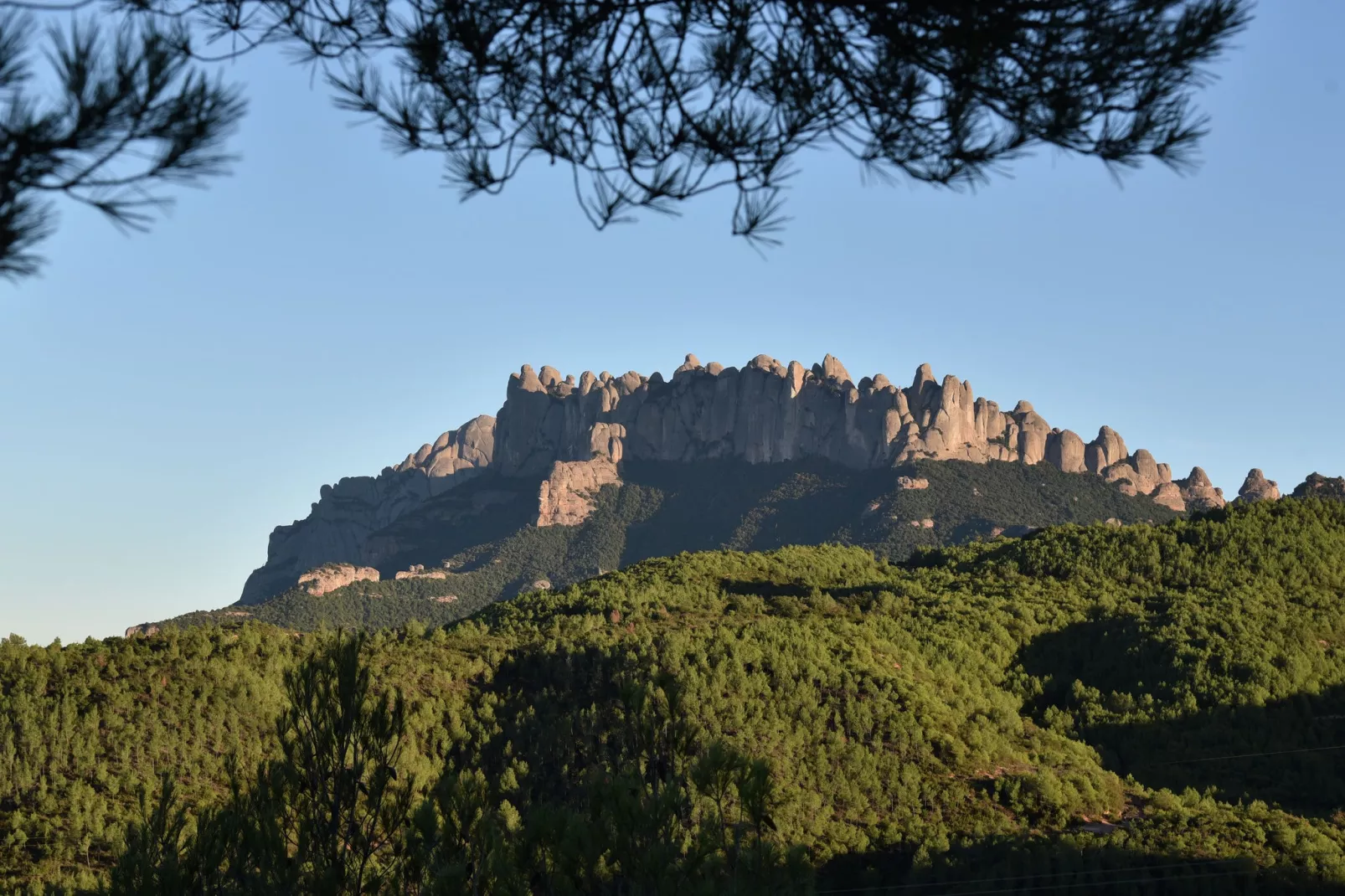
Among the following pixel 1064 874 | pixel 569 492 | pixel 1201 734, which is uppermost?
pixel 569 492

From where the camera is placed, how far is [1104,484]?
156625 millimetres

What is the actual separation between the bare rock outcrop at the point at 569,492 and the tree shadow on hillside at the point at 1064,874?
5077 inches

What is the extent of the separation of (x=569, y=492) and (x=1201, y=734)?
398 feet

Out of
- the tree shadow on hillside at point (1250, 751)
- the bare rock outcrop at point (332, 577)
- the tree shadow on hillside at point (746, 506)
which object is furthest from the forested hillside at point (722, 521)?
the tree shadow on hillside at point (1250, 751)

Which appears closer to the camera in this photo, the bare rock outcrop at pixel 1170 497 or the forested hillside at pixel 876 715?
the forested hillside at pixel 876 715

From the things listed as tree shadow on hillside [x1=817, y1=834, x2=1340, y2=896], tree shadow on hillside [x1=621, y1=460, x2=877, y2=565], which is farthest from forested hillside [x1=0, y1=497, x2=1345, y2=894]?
tree shadow on hillside [x1=621, y1=460, x2=877, y2=565]

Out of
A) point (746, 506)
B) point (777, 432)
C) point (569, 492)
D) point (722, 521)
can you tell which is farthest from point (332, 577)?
point (777, 432)

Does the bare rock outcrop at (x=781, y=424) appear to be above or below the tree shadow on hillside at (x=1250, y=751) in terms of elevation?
above

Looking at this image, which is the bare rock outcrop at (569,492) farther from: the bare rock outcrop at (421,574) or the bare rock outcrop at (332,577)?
the bare rock outcrop at (332,577)

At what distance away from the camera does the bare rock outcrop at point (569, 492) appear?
547ft

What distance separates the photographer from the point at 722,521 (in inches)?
6181

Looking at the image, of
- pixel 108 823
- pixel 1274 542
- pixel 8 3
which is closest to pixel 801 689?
pixel 108 823

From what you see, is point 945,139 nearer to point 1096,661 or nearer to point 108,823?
point 108,823

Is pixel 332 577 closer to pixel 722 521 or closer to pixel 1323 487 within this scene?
pixel 722 521
